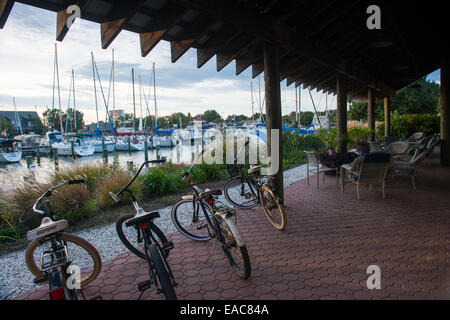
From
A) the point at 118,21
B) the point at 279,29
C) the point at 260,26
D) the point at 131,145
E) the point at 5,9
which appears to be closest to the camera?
the point at 5,9

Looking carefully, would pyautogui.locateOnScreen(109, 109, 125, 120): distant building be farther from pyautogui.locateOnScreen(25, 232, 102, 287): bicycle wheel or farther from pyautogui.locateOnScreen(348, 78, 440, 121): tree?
pyautogui.locateOnScreen(25, 232, 102, 287): bicycle wheel

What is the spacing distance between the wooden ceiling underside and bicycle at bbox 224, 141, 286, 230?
6.65ft

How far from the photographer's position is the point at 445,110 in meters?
8.72

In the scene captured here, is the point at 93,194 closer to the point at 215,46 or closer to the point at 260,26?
the point at 215,46

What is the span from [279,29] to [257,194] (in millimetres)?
2812

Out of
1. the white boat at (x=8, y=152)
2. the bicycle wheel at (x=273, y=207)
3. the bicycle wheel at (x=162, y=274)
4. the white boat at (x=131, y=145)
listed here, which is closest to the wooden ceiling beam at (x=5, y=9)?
the bicycle wheel at (x=162, y=274)

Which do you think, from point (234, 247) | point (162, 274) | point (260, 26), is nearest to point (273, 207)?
point (234, 247)

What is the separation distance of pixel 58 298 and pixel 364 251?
3.13m

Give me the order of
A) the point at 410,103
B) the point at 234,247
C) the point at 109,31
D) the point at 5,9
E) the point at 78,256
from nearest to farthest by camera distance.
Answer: the point at 5,9, the point at 234,247, the point at 109,31, the point at 78,256, the point at 410,103

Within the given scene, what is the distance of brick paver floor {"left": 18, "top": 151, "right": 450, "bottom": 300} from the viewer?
2.49 meters

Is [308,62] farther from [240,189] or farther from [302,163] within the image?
[302,163]

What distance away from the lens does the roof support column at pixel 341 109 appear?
305 inches

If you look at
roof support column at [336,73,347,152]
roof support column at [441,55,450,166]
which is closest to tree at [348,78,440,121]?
roof support column at [441,55,450,166]
